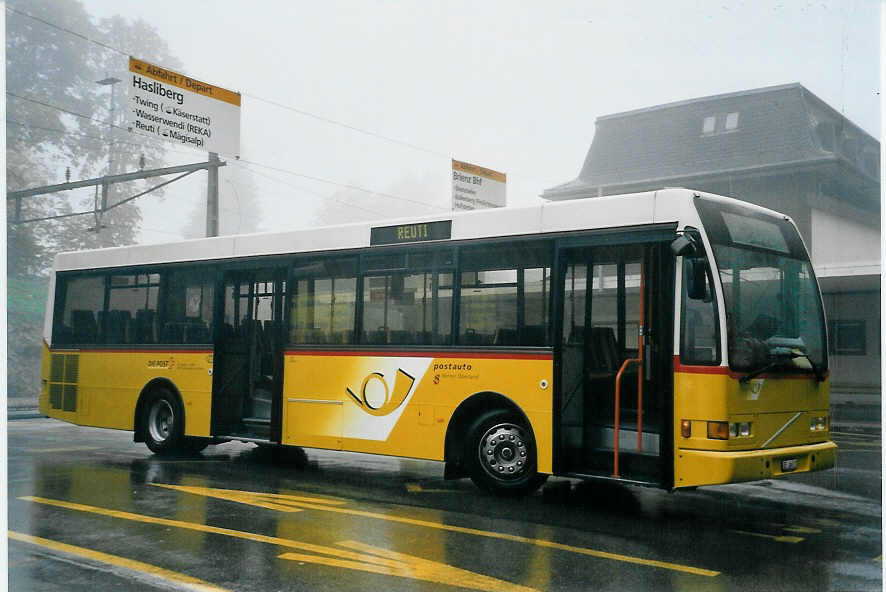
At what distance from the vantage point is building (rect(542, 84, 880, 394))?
24344mm

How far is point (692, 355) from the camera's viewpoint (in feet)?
26.5

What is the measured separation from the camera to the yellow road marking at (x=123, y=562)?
230 inches

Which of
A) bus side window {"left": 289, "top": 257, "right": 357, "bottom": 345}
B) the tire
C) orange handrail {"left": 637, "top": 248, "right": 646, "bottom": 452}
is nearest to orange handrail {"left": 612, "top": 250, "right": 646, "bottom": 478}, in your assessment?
orange handrail {"left": 637, "top": 248, "right": 646, "bottom": 452}

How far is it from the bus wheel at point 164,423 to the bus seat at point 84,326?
5.40ft

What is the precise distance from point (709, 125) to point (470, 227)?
25.8m

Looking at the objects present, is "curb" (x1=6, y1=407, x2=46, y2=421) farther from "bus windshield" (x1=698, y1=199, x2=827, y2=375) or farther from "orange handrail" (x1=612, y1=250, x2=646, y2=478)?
"bus windshield" (x1=698, y1=199, x2=827, y2=375)

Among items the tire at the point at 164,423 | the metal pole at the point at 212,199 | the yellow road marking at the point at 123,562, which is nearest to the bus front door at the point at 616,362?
the yellow road marking at the point at 123,562

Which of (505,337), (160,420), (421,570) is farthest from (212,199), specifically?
(421,570)

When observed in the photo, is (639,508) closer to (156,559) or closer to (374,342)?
(374,342)

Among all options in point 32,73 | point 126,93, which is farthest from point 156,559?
point 32,73

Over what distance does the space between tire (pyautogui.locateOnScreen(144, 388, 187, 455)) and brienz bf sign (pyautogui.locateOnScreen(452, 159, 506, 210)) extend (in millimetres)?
9583

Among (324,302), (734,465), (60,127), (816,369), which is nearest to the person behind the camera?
(734,465)

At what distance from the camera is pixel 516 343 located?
30.9ft

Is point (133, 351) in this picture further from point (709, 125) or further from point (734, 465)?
point (709, 125)
